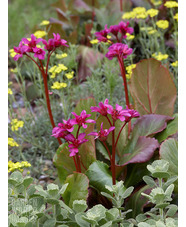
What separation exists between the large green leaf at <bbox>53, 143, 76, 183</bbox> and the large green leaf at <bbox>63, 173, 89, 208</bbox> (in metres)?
0.19

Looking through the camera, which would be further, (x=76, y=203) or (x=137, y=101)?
(x=137, y=101)

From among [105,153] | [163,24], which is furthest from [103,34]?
[163,24]

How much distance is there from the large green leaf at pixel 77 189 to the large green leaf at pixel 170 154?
350 mm

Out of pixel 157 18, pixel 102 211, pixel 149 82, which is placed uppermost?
pixel 157 18

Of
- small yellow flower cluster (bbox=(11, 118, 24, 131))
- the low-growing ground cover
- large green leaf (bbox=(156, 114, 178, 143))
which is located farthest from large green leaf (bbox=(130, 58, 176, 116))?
small yellow flower cluster (bbox=(11, 118, 24, 131))

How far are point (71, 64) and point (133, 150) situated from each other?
2.76ft

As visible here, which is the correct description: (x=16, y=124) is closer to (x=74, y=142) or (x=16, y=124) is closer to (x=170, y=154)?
(x=74, y=142)

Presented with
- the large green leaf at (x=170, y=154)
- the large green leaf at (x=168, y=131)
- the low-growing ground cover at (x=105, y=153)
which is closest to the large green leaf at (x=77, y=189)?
the low-growing ground cover at (x=105, y=153)

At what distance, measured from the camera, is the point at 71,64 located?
235 centimetres
